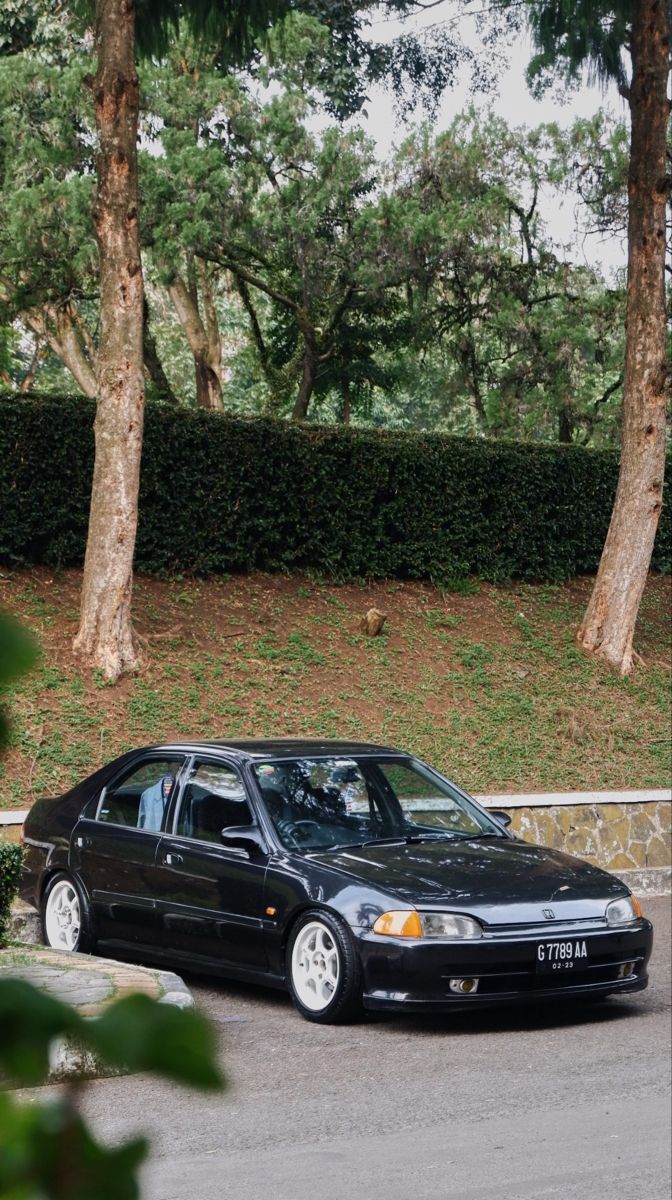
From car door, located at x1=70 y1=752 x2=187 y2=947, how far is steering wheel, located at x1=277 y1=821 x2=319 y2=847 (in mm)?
857

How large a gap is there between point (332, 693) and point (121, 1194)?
16504 mm

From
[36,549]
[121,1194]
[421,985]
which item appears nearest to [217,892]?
[421,985]

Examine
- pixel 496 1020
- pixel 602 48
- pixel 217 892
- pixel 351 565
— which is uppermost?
pixel 602 48

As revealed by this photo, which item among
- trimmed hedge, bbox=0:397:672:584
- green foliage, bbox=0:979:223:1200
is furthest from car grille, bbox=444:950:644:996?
trimmed hedge, bbox=0:397:672:584

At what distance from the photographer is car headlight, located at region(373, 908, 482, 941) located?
805 cm

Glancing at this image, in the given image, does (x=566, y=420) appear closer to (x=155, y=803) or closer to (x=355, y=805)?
(x=355, y=805)

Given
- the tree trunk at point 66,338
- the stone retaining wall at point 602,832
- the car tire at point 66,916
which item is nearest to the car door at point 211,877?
the car tire at point 66,916

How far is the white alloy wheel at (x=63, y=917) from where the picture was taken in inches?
382

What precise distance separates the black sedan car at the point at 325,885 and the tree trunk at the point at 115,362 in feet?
20.0

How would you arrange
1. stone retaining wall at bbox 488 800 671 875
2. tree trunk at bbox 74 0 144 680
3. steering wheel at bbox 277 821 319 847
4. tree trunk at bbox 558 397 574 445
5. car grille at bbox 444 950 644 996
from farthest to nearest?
tree trunk at bbox 558 397 574 445
tree trunk at bbox 74 0 144 680
stone retaining wall at bbox 488 800 671 875
steering wheel at bbox 277 821 319 847
car grille at bbox 444 950 644 996

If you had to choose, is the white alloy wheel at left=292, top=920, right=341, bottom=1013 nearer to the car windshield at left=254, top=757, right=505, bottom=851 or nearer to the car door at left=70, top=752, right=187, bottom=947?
the car windshield at left=254, top=757, right=505, bottom=851

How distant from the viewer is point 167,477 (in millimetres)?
19422

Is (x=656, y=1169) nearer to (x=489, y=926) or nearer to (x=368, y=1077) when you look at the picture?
(x=368, y=1077)

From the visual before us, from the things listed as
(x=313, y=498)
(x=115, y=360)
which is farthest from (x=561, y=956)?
(x=313, y=498)
